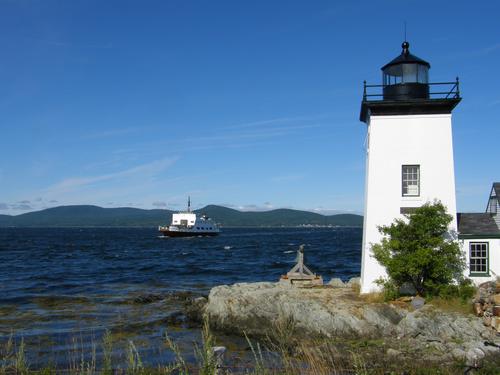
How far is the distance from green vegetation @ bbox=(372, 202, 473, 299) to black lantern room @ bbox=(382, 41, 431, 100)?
4031 millimetres

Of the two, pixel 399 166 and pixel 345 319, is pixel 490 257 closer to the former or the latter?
pixel 399 166

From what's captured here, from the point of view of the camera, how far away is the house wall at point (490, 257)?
1800 centimetres

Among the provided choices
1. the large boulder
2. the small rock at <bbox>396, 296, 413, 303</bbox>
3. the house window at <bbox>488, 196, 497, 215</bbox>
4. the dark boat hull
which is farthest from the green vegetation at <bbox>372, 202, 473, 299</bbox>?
the dark boat hull

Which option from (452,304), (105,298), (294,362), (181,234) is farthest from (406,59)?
(181,234)

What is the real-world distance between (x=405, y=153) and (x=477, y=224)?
380 centimetres

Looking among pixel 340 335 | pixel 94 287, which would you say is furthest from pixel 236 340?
pixel 94 287

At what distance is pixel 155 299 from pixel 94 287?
7279 millimetres

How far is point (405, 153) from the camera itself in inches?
722

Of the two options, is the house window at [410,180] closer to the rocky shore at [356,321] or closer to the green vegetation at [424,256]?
the green vegetation at [424,256]

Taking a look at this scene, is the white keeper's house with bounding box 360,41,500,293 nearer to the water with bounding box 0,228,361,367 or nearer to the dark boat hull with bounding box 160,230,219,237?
the water with bounding box 0,228,361,367

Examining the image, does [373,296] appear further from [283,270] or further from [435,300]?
[283,270]

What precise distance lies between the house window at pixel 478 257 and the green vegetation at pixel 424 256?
65cm

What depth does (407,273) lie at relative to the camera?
17281mm

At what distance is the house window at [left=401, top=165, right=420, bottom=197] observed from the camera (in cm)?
1844
